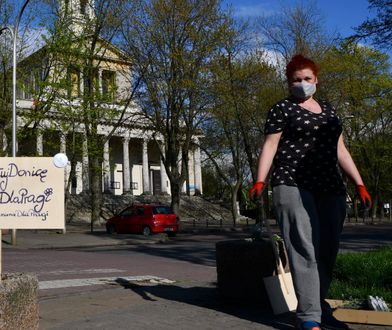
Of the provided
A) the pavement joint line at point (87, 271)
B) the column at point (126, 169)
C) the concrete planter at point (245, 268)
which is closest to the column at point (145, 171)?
the column at point (126, 169)

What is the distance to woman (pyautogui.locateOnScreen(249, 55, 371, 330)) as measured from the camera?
14.5 feet

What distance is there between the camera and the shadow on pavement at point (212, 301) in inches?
212

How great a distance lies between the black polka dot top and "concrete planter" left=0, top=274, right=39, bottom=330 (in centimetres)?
198

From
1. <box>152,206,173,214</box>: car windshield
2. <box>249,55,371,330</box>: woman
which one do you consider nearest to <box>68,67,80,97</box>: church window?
<box>152,206,173,214</box>: car windshield

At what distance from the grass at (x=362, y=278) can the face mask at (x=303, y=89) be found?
213 cm

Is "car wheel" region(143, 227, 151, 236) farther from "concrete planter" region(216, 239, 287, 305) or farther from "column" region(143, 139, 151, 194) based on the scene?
"column" region(143, 139, 151, 194)

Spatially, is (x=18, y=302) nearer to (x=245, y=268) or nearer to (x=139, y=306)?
(x=139, y=306)

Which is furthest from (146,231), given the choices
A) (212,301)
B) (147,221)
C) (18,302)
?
(18,302)

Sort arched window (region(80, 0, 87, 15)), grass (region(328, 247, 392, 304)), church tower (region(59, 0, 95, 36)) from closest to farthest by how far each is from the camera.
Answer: grass (region(328, 247, 392, 304)), church tower (region(59, 0, 95, 36)), arched window (region(80, 0, 87, 15))

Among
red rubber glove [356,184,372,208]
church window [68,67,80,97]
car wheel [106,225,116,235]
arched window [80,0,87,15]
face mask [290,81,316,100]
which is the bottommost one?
car wheel [106,225,116,235]

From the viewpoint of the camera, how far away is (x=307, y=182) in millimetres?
4613

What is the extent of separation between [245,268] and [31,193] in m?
2.70

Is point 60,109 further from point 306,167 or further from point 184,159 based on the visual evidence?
point 306,167

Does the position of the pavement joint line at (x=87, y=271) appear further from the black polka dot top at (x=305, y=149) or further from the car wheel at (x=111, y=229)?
the car wheel at (x=111, y=229)
